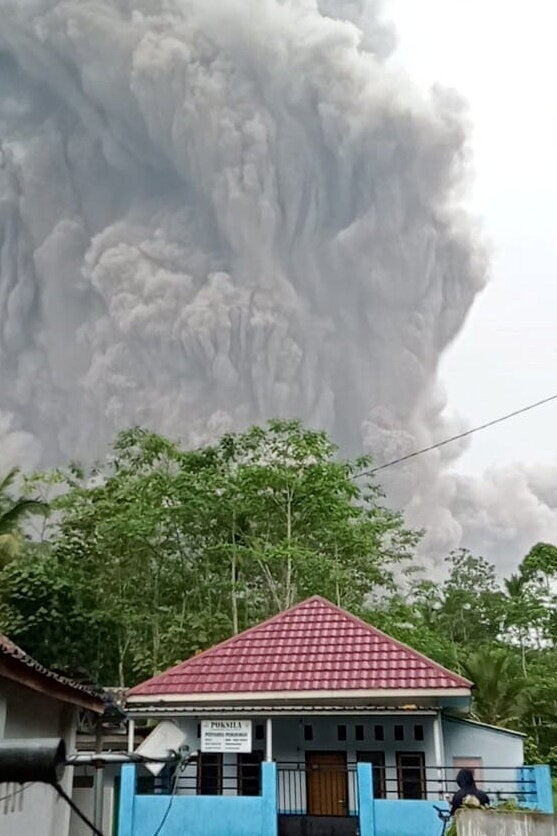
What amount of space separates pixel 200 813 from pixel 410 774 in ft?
12.6

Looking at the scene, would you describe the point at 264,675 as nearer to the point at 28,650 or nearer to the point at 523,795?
the point at 523,795

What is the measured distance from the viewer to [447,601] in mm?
43750

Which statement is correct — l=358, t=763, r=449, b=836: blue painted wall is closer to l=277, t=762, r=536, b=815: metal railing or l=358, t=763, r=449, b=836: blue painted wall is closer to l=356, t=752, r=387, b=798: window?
l=277, t=762, r=536, b=815: metal railing

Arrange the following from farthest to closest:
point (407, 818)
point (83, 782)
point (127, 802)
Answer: point (83, 782) → point (127, 802) → point (407, 818)

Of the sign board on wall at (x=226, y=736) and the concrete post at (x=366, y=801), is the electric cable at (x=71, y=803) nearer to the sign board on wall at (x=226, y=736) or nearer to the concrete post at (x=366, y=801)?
the concrete post at (x=366, y=801)

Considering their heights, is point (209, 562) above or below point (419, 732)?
above

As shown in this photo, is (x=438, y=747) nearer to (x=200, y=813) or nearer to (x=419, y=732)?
(x=419, y=732)

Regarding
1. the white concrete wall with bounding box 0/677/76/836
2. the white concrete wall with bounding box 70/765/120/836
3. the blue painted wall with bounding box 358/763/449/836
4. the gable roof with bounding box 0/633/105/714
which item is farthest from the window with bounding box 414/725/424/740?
the gable roof with bounding box 0/633/105/714

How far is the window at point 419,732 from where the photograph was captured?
44.9ft

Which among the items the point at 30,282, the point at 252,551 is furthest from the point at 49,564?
the point at 30,282

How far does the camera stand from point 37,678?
7.64 meters

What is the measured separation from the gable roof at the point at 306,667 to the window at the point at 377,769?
63.5 inches

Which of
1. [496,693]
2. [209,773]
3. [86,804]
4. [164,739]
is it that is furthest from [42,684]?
[496,693]

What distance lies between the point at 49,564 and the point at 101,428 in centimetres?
4111
